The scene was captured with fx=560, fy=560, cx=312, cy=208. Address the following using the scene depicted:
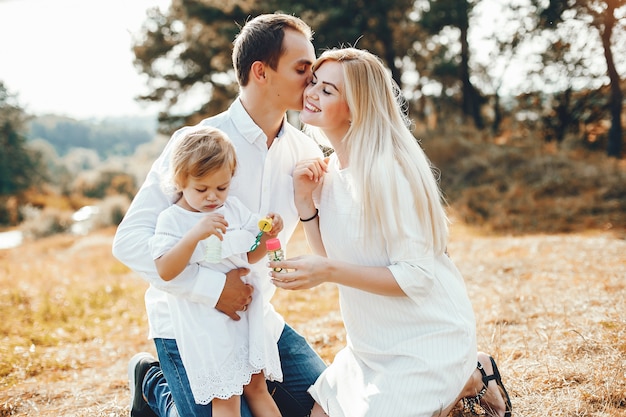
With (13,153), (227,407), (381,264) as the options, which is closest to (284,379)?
(227,407)

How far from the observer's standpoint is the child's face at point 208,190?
8.20 ft

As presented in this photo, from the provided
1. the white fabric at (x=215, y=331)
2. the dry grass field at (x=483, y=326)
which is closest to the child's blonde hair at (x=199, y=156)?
the white fabric at (x=215, y=331)

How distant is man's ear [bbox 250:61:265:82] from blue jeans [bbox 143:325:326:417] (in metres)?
1.48

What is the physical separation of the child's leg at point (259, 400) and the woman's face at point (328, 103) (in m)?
1.29

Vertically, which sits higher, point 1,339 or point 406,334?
point 406,334

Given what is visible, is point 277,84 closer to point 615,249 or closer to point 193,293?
point 193,293

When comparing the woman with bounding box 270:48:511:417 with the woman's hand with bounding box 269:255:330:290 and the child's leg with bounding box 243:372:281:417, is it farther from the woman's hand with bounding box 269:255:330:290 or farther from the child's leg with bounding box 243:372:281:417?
the child's leg with bounding box 243:372:281:417

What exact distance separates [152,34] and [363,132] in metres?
20.9

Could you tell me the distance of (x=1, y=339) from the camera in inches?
194

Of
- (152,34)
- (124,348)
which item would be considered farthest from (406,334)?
(152,34)

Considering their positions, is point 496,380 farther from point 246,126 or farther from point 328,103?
point 246,126

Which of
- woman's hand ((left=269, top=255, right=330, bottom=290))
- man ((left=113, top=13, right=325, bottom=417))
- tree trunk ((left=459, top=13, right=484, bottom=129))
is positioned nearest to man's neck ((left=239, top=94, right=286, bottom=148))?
man ((left=113, top=13, right=325, bottom=417))

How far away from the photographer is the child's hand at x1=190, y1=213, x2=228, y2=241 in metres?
2.35

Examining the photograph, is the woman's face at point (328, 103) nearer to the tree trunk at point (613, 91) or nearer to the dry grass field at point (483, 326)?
the dry grass field at point (483, 326)
